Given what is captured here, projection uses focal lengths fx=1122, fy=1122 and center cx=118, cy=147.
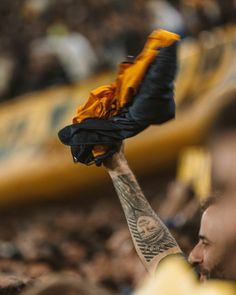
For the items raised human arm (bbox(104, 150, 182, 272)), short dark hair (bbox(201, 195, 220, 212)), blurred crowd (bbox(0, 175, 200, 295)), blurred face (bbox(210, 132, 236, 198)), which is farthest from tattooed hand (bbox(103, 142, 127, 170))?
blurred face (bbox(210, 132, 236, 198))

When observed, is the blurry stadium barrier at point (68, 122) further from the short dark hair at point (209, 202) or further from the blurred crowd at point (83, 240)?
the short dark hair at point (209, 202)

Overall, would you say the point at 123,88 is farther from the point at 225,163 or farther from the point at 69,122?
the point at 69,122

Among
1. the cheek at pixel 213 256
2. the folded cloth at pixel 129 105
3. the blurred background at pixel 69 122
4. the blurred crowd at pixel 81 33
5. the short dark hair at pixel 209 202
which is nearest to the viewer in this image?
the cheek at pixel 213 256

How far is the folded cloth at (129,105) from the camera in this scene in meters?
2.33

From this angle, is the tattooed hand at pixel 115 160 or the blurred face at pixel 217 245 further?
the tattooed hand at pixel 115 160

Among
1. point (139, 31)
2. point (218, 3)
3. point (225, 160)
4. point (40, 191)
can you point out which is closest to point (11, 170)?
point (40, 191)

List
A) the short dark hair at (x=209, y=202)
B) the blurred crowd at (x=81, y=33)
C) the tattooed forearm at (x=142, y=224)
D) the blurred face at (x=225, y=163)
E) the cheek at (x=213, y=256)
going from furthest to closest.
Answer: the blurred crowd at (x=81, y=33), the tattooed forearm at (x=142, y=224), the short dark hair at (x=209, y=202), the cheek at (x=213, y=256), the blurred face at (x=225, y=163)

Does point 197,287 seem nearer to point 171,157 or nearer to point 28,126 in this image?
point 171,157

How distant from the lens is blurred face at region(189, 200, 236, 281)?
64.4 inches

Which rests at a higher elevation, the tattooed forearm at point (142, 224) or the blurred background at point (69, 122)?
the blurred background at point (69, 122)

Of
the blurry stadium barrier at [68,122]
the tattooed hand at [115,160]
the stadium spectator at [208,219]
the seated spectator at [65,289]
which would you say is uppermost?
the blurry stadium barrier at [68,122]

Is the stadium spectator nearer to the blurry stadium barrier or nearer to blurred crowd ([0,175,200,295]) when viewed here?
blurred crowd ([0,175,200,295])

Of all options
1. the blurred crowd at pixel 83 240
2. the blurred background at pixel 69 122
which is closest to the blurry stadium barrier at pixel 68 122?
the blurred background at pixel 69 122

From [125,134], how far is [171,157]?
13.2 ft
